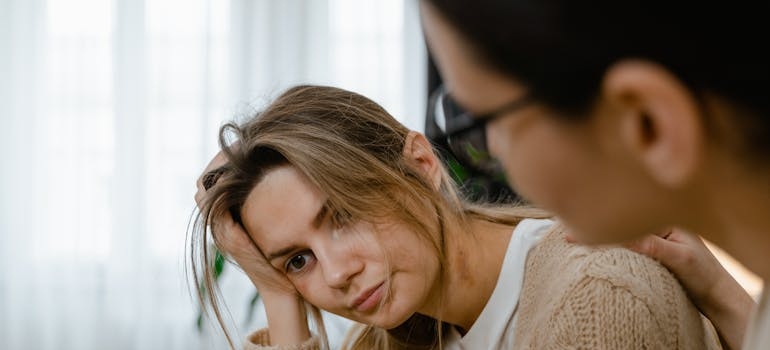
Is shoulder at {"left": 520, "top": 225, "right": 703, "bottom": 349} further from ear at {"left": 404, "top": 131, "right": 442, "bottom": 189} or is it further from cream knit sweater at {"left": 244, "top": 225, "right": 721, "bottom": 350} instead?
ear at {"left": 404, "top": 131, "right": 442, "bottom": 189}

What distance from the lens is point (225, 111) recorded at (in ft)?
13.6

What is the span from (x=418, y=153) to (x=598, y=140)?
99 cm

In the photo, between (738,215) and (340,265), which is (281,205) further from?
(738,215)

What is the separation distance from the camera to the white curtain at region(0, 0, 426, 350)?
4066 mm

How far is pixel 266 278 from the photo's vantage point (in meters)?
1.71

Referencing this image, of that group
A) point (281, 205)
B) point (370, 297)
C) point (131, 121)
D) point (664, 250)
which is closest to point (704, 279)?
point (664, 250)

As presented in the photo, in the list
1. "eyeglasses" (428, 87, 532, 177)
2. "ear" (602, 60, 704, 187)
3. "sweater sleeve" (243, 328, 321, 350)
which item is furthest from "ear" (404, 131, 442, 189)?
"ear" (602, 60, 704, 187)

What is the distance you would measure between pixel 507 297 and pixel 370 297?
233 millimetres

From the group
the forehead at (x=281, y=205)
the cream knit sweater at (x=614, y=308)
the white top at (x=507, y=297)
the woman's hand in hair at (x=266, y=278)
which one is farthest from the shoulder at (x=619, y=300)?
the woman's hand in hair at (x=266, y=278)

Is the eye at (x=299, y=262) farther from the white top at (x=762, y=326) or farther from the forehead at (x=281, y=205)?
the white top at (x=762, y=326)

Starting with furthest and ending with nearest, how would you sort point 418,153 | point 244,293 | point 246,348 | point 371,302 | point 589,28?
point 244,293, point 246,348, point 418,153, point 371,302, point 589,28

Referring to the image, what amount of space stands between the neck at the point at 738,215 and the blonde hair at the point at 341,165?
0.85 metres

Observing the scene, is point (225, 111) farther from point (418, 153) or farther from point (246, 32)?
point (418, 153)

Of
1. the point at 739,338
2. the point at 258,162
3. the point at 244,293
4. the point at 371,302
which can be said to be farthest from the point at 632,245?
the point at 244,293
